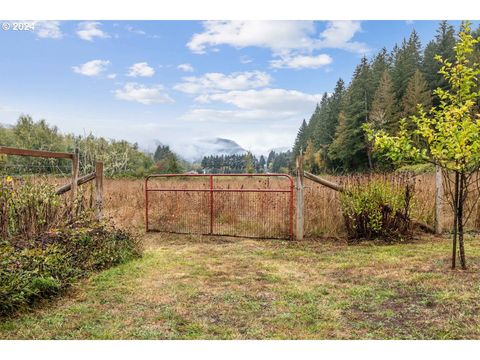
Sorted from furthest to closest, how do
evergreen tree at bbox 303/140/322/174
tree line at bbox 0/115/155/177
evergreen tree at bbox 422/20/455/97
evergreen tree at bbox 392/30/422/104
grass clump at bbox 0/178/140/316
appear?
1. evergreen tree at bbox 303/140/322/174
2. tree line at bbox 0/115/155/177
3. evergreen tree at bbox 392/30/422/104
4. evergreen tree at bbox 422/20/455/97
5. grass clump at bbox 0/178/140/316

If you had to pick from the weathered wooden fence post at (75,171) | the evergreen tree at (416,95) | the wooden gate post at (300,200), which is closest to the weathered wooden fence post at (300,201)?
the wooden gate post at (300,200)

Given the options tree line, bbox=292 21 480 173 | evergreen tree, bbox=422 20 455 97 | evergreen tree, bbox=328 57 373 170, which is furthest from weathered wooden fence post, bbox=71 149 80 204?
evergreen tree, bbox=422 20 455 97

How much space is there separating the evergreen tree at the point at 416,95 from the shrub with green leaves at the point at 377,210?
18486 mm

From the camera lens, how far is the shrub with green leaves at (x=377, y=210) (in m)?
6.61

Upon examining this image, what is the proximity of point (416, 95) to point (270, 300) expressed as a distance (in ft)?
79.0

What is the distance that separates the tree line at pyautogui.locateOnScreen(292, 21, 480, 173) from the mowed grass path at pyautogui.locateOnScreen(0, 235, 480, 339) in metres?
19.8

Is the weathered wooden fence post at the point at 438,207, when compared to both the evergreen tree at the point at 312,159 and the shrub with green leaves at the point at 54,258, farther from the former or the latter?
the evergreen tree at the point at 312,159

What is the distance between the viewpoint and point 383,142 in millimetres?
4391

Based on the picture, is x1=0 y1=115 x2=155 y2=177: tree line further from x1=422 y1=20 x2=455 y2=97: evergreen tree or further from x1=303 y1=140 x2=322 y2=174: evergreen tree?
x1=422 y1=20 x2=455 y2=97: evergreen tree

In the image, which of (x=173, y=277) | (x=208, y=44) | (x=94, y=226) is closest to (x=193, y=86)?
(x=208, y=44)

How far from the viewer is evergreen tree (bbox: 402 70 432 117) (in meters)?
23.2

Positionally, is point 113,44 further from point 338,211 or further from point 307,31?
point 338,211

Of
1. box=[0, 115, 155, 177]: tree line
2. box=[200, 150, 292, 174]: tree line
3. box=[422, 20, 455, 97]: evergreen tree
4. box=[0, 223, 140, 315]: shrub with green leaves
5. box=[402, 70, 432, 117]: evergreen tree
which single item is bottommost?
box=[0, 223, 140, 315]: shrub with green leaves

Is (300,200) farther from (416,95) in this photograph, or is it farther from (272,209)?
(416,95)
